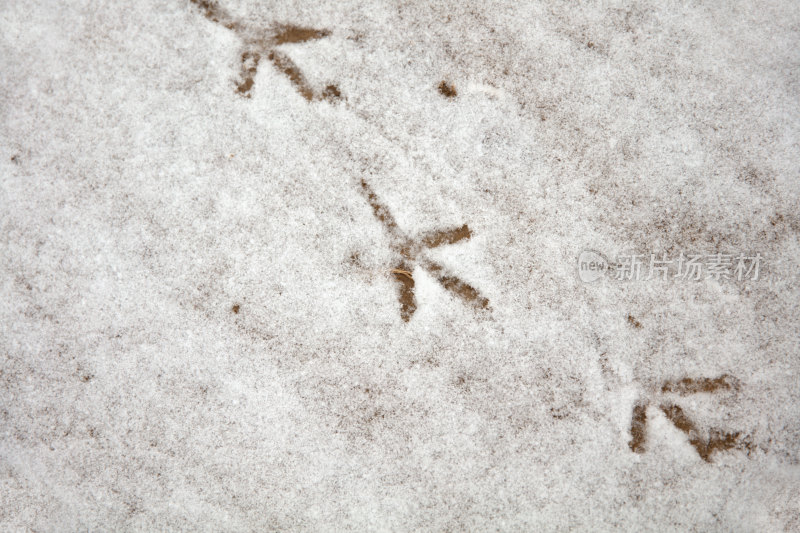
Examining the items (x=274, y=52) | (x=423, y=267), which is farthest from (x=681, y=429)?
(x=274, y=52)

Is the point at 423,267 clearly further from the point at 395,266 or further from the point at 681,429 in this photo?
the point at 681,429

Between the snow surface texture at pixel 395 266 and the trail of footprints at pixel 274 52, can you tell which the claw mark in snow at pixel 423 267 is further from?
the trail of footprints at pixel 274 52

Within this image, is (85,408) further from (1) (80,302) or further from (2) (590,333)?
(2) (590,333)

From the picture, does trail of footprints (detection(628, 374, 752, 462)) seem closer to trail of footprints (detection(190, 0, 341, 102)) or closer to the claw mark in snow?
the claw mark in snow

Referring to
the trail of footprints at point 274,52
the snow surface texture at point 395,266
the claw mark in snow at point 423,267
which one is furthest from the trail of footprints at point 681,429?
the trail of footprints at point 274,52

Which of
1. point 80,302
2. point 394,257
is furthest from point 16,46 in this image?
point 394,257

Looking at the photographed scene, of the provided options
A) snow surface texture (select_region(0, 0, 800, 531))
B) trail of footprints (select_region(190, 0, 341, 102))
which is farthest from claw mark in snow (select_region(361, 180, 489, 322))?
trail of footprints (select_region(190, 0, 341, 102))
